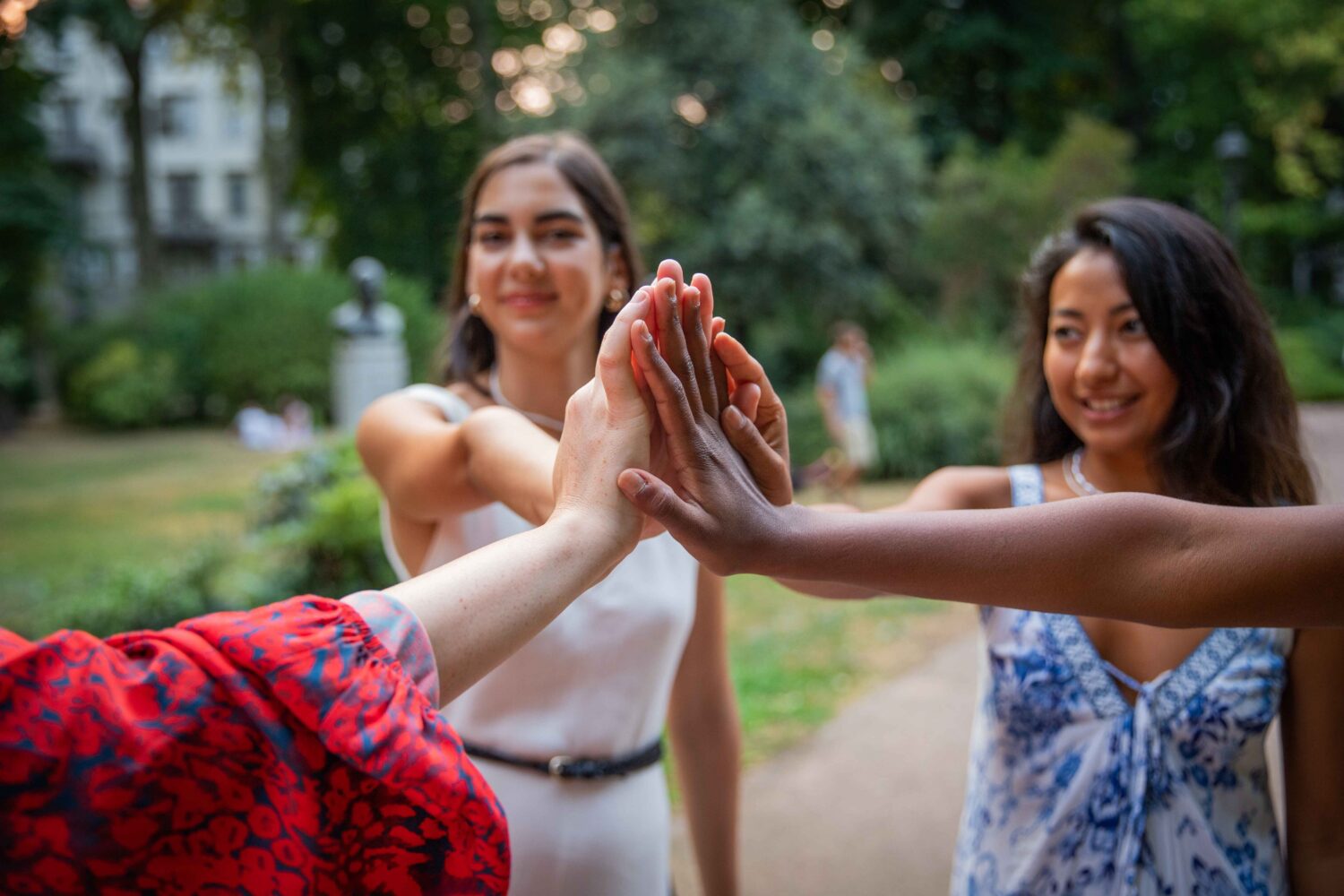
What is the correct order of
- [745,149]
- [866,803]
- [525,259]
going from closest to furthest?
[525,259] < [866,803] < [745,149]

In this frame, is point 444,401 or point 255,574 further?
point 255,574

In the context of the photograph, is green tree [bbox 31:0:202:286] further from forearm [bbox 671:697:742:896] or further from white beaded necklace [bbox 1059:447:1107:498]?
white beaded necklace [bbox 1059:447:1107:498]

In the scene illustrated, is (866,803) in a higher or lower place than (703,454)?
lower

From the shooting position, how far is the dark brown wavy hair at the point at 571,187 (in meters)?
2.23

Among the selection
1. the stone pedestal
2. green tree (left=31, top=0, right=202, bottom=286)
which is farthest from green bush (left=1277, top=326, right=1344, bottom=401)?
green tree (left=31, top=0, right=202, bottom=286)

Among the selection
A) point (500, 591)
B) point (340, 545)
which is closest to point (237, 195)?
point (340, 545)

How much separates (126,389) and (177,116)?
31650mm

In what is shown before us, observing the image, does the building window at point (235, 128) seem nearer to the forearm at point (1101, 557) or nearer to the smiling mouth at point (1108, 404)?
the smiling mouth at point (1108, 404)

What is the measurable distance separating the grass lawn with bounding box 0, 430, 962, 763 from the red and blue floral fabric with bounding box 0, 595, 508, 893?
4.54m

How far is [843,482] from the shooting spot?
12.6 m

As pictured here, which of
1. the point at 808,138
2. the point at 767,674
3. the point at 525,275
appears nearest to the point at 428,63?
the point at 808,138

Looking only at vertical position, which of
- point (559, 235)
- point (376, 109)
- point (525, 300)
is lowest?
point (525, 300)

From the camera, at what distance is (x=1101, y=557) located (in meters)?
1.44

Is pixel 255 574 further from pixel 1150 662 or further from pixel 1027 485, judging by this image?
pixel 1150 662
